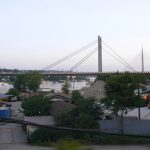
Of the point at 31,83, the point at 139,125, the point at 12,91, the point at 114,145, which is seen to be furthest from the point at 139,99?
the point at 31,83

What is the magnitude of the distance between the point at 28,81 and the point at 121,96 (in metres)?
37.7

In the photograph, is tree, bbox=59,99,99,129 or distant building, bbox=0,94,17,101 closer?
tree, bbox=59,99,99,129

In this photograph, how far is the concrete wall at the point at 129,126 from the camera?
19.7 m

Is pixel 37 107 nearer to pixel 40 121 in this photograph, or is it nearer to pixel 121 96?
pixel 40 121

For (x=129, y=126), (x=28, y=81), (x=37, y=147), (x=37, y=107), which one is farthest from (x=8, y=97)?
(x=37, y=147)

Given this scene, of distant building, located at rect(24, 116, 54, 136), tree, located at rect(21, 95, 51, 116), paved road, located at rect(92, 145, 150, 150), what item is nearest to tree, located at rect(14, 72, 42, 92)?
tree, located at rect(21, 95, 51, 116)

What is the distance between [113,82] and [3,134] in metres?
6.59

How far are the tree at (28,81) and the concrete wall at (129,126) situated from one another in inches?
1406

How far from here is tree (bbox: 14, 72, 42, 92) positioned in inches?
2172

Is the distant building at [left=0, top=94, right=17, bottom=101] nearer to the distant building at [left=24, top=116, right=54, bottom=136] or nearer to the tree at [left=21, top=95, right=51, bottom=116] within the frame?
the tree at [left=21, top=95, right=51, bottom=116]

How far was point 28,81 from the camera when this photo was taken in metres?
56.3

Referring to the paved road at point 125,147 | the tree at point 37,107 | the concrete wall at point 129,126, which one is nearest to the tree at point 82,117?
the concrete wall at point 129,126

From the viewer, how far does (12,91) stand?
49.1 metres

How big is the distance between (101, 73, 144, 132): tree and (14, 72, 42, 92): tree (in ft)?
116
